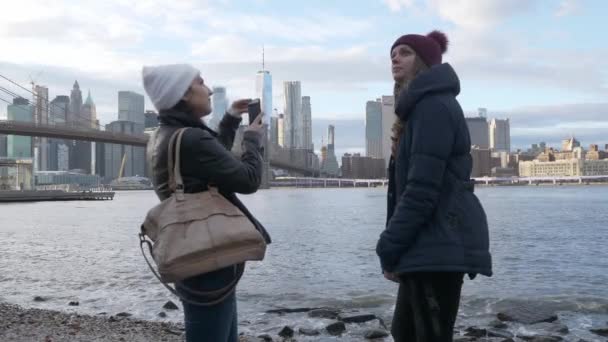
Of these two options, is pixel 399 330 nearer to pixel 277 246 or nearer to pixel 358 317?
pixel 358 317

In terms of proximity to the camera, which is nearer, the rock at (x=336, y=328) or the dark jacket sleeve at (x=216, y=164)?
the dark jacket sleeve at (x=216, y=164)

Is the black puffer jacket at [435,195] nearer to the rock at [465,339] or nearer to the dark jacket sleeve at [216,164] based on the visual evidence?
the dark jacket sleeve at [216,164]

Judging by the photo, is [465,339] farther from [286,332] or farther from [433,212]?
[433,212]

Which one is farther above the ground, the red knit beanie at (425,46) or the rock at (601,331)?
the red knit beanie at (425,46)

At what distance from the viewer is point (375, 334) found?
240 inches

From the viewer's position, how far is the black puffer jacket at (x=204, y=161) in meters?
1.83

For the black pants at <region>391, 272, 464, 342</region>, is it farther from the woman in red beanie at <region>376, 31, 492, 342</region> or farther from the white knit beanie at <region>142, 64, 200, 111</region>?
the white knit beanie at <region>142, 64, 200, 111</region>

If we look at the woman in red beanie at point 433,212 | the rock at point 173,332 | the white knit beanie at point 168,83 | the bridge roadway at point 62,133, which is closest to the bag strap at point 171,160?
the white knit beanie at point 168,83

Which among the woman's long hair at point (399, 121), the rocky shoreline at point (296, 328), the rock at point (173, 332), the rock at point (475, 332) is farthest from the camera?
the rock at point (475, 332)

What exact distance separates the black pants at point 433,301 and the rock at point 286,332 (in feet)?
14.3

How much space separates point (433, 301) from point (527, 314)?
616 centimetres

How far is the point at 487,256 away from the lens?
1951 mm

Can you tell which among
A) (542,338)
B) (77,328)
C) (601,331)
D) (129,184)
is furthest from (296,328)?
(129,184)

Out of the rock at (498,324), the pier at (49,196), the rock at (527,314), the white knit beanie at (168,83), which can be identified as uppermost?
the white knit beanie at (168,83)
